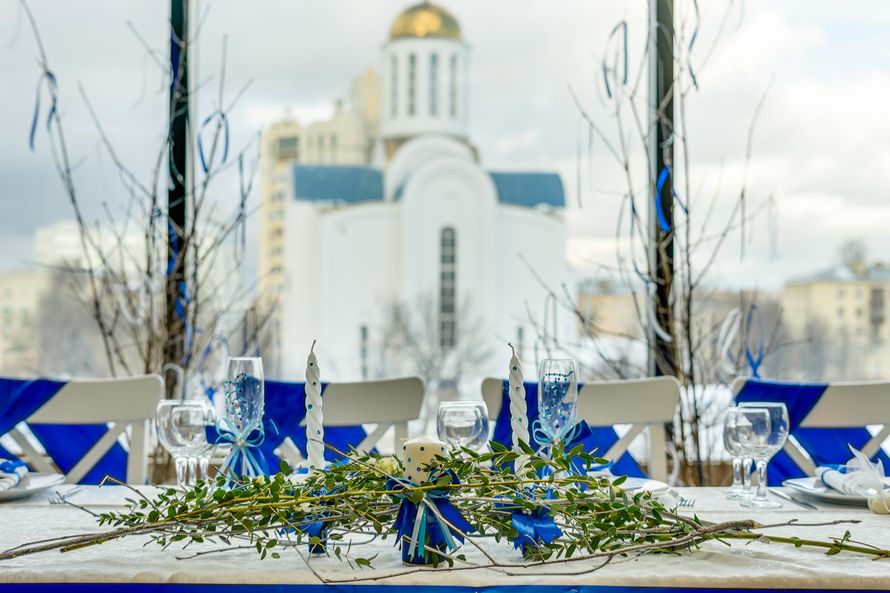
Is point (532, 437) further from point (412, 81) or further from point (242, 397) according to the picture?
point (412, 81)

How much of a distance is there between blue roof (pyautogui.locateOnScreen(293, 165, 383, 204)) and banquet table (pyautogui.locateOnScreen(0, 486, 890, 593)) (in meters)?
3.60

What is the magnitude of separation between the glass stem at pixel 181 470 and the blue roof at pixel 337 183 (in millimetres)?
3106

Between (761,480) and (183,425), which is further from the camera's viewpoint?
(761,480)

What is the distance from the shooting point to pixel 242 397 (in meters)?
1.52

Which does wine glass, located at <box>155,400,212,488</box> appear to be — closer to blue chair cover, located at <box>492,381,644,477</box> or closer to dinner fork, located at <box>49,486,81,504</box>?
dinner fork, located at <box>49,486,81,504</box>

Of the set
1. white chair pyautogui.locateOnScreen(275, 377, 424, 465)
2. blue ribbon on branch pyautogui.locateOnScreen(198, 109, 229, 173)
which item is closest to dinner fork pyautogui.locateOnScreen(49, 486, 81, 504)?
A: white chair pyautogui.locateOnScreen(275, 377, 424, 465)

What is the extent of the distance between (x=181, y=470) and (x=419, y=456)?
68cm

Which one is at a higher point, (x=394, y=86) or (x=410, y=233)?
(x=394, y=86)

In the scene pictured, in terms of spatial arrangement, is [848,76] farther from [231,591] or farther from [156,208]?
[231,591]

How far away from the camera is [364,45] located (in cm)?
462

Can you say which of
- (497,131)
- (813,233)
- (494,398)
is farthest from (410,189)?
(494,398)

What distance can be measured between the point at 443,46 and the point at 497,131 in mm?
486

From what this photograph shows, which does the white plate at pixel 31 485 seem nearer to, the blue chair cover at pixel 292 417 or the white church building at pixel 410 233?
the blue chair cover at pixel 292 417

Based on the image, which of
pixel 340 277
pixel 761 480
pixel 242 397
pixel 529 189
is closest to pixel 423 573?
pixel 242 397
